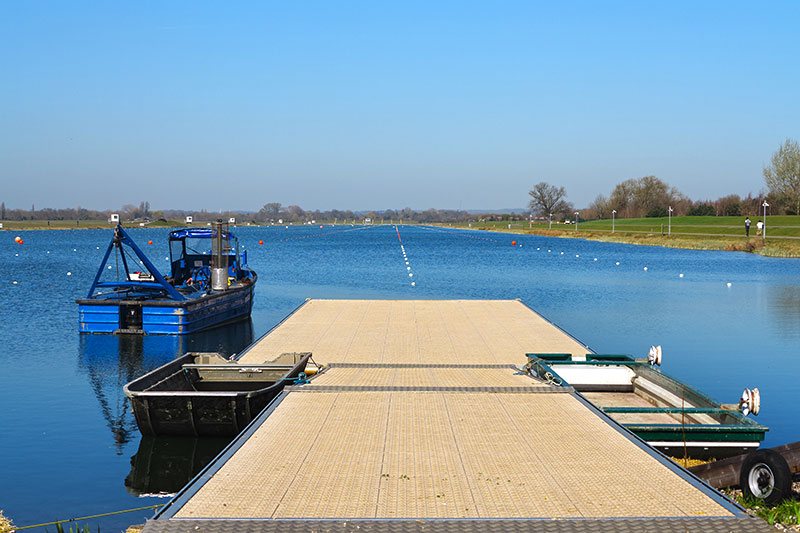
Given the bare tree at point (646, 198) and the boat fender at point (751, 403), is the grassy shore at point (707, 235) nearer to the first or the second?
the bare tree at point (646, 198)

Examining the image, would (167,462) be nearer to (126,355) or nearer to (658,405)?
(658,405)

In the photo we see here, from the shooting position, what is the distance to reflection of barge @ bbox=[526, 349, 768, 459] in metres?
10.8

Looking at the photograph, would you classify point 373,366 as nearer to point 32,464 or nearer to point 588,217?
point 32,464

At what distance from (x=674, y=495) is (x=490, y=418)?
3270 mm

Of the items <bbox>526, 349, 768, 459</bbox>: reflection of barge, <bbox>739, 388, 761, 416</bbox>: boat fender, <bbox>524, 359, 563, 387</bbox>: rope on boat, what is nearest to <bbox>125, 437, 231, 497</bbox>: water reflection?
<bbox>524, 359, 563, 387</bbox>: rope on boat

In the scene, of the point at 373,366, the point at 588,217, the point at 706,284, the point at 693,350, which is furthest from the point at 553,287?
the point at 588,217

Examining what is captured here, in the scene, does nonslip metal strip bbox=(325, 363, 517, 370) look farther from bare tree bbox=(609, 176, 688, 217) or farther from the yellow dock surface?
bare tree bbox=(609, 176, 688, 217)

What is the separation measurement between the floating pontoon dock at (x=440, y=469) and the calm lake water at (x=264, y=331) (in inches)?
115

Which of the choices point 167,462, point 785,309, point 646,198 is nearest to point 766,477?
point 167,462

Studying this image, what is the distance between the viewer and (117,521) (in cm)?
980

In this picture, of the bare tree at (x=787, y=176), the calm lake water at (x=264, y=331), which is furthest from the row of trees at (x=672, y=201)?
the calm lake water at (x=264, y=331)

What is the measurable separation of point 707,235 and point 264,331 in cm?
7871

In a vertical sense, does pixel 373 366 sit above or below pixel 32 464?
above

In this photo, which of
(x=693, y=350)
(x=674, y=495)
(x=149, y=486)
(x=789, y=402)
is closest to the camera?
(x=674, y=495)
